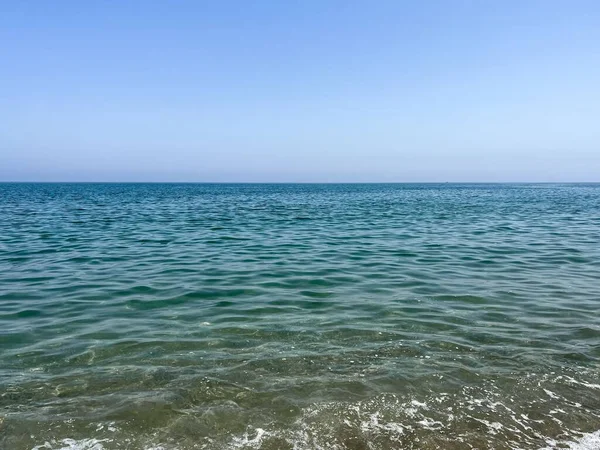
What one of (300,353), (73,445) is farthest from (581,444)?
(73,445)

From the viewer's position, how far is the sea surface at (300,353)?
207 inches

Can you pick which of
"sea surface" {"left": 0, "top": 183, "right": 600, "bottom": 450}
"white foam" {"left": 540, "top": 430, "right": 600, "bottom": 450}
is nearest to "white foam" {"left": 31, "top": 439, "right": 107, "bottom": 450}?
"sea surface" {"left": 0, "top": 183, "right": 600, "bottom": 450}

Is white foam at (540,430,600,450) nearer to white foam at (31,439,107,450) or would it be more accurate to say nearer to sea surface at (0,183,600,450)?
sea surface at (0,183,600,450)

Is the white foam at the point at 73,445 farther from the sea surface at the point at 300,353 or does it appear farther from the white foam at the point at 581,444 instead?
the white foam at the point at 581,444

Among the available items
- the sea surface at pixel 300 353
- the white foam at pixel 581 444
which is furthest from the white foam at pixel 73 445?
the white foam at pixel 581 444

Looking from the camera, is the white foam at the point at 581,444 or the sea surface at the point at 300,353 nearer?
the white foam at the point at 581,444

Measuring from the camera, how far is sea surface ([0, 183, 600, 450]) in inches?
207

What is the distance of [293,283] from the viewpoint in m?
12.5

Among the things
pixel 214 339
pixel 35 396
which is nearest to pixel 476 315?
pixel 214 339

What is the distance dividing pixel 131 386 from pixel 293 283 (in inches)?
260

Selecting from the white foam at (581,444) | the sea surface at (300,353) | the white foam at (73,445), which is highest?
the sea surface at (300,353)

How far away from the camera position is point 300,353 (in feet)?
24.3

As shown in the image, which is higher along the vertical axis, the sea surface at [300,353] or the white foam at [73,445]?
the sea surface at [300,353]

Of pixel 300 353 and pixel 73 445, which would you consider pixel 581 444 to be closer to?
pixel 300 353
